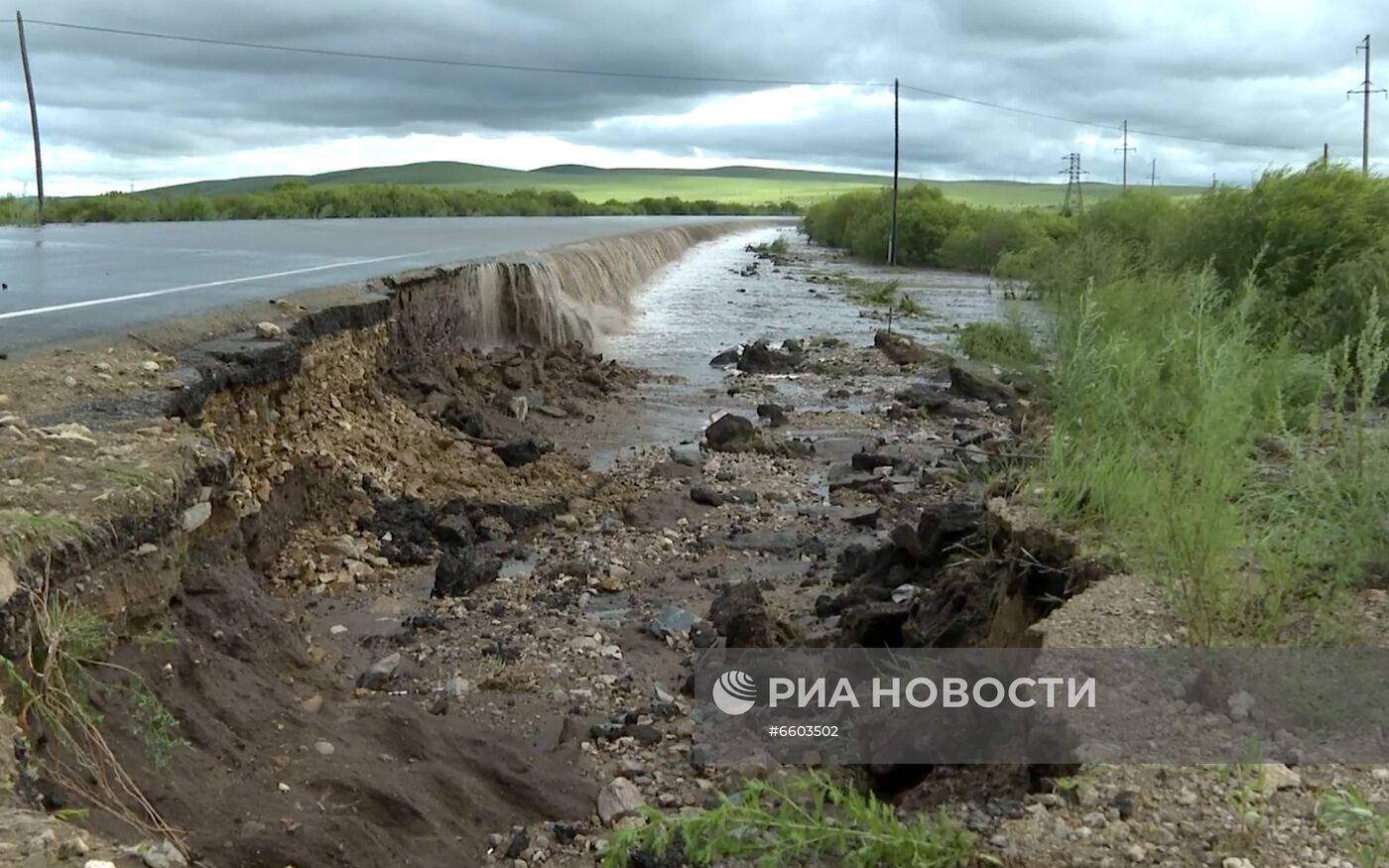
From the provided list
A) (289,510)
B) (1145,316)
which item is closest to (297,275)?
(289,510)

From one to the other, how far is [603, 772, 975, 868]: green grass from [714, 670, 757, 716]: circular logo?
1981 millimetres

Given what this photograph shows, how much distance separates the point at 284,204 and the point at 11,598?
1969 inches

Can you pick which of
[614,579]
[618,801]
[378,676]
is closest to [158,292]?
[614,579]

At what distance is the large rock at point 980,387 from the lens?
17.0 m

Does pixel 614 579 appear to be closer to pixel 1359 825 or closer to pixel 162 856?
pixel 162 856

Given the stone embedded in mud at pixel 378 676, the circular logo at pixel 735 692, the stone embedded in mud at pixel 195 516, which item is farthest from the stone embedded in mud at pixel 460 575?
the circular logo at pixel 735 692

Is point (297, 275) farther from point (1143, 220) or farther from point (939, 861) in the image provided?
point (1143, 220)

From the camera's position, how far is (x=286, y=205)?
51.0 metres

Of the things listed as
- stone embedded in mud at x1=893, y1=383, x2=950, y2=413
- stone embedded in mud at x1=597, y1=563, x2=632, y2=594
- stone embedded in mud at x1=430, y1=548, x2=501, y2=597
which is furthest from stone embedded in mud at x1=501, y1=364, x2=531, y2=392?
stone embedded in mud at x1=430, y1=548, x2=501, y2=597

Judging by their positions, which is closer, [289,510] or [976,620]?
[976,620]

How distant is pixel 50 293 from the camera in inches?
457

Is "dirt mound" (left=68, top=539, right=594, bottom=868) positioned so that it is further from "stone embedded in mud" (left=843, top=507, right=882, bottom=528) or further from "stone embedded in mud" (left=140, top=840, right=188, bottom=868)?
"stone embedded in mud" (left=843, top=507, right=882, bottom=528)

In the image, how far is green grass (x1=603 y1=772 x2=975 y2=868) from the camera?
148 inches

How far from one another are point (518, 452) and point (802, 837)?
8.01 m
